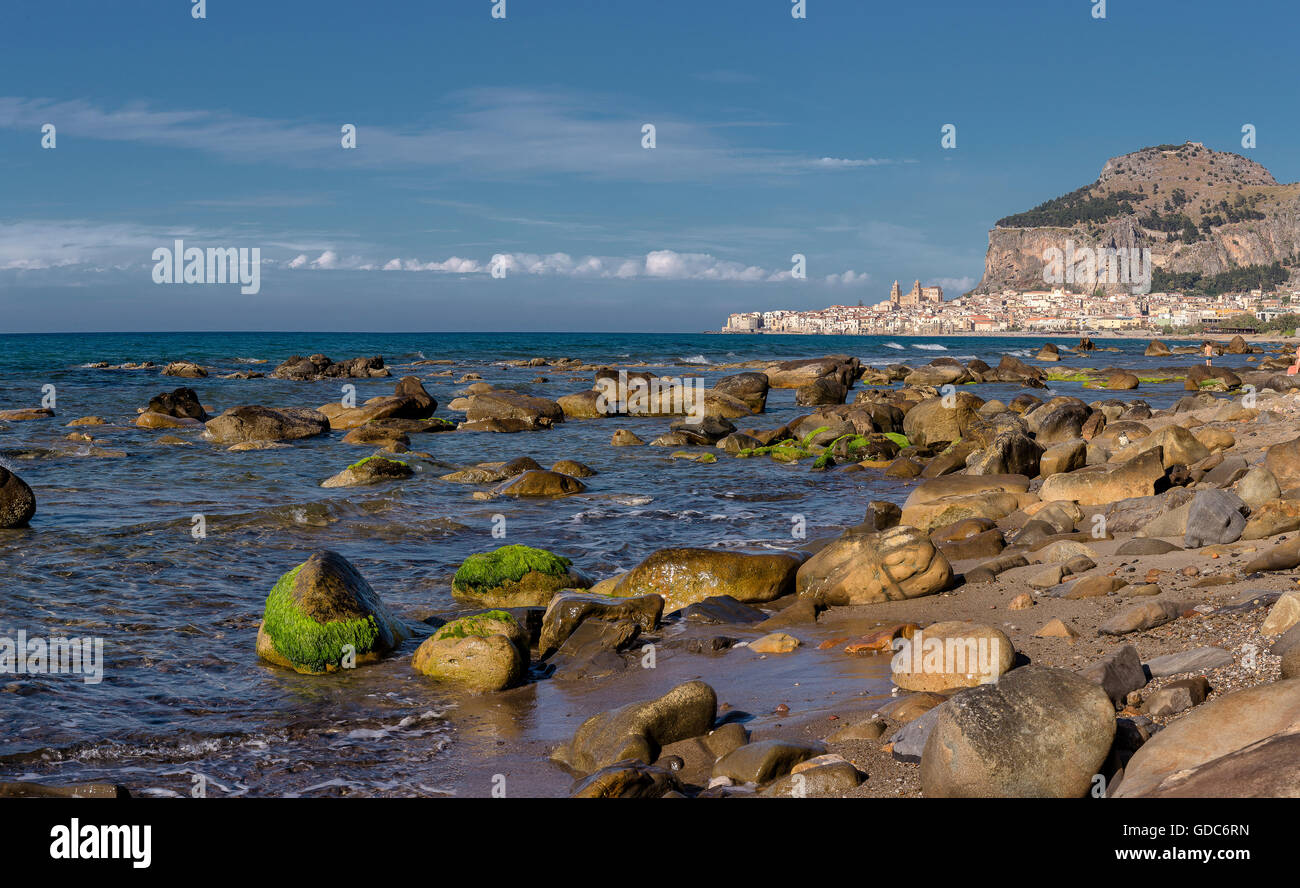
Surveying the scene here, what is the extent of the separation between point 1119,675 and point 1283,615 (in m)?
1.23

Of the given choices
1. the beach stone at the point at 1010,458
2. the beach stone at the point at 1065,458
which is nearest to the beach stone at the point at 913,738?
the beach stone at the point at 1010,458

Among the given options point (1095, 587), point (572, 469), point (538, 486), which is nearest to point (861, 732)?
point (1095, 587)

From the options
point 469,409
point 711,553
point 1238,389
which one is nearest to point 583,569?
point 711,553

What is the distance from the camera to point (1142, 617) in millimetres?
7492

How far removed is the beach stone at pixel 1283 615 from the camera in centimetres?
618

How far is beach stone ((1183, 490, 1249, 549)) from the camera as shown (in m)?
9.92

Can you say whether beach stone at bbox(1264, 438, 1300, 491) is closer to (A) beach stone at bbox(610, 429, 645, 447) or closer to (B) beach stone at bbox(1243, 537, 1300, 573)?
(B) beach stone at bbox(1243, 537, 1300, 573)

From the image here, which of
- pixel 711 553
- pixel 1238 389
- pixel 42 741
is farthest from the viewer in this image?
pixel 1238 389

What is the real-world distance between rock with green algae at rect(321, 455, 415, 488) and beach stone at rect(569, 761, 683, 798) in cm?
1433

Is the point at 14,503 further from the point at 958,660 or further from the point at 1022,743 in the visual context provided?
the point at 1022,743

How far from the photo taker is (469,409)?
32062mm
